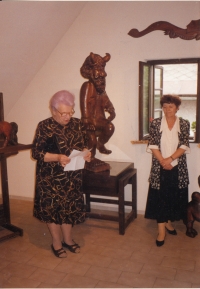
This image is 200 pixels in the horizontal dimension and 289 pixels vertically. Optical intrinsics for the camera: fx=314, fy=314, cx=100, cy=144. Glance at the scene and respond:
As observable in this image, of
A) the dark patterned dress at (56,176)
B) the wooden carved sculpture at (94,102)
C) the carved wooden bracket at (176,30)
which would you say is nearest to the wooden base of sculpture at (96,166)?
the wooden carved sculpture at (94,102)

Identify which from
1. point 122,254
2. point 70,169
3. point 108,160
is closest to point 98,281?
point 122,254

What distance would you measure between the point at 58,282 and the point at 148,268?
2.38ft

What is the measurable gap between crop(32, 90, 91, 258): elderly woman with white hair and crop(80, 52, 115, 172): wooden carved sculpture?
1.41ft

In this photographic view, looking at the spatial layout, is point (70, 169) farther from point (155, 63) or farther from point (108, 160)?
point (155, 63)

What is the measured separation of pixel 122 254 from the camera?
279 centimetres

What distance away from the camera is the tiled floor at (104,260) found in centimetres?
236

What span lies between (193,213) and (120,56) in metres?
1.87

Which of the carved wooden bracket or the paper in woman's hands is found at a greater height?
the carved wooden bracket

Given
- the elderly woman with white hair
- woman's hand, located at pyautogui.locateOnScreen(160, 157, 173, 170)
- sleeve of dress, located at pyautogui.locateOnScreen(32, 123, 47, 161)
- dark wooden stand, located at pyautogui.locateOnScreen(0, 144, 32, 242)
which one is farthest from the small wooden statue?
dark wooden stand, located at pyautogui.locateOnScreen(0, 144, 32, 242)

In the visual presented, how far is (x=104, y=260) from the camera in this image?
8.80 feet

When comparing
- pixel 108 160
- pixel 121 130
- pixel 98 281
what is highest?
pixel 121 130

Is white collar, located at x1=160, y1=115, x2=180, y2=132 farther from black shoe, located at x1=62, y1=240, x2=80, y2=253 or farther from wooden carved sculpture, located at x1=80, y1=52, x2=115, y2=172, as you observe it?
black shoe, located at x1=62, y1=240, x2=80, y2=253

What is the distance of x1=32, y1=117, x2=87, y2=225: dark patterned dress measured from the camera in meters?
2.60

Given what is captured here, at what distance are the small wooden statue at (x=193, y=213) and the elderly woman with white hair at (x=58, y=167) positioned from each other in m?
1.11
